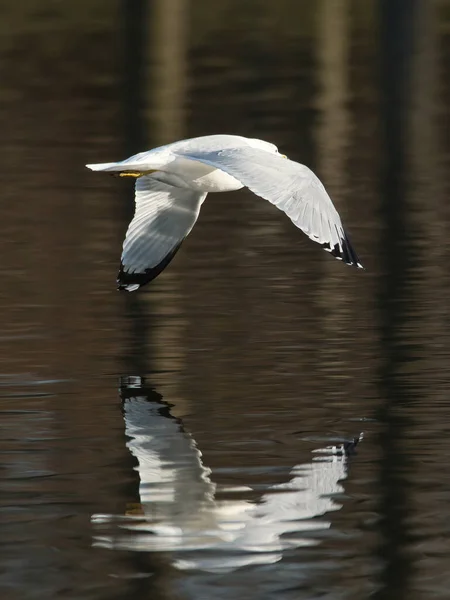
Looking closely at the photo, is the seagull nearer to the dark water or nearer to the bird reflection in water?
the dark water

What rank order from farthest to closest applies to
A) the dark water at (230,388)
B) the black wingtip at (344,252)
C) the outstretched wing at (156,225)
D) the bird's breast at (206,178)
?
1. the outstretched wing at (156,225)
2. the bird's breast at (206,178)
3. the black wingtip at (344,252)
4. the dark water at (230,388)

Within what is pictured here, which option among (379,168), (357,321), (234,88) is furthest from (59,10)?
(357,321)

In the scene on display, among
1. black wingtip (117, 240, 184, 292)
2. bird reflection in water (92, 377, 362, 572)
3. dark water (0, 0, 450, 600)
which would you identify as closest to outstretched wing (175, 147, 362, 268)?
dark water (0, 0, 450, 600)

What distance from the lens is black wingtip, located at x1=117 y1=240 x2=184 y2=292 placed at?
1152cm

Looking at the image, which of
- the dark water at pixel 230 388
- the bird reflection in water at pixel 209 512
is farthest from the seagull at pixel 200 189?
the bird reflection in water at pixel 209 512

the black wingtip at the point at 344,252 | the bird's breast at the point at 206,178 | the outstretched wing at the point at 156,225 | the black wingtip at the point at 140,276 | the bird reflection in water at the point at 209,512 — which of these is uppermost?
the bird's breast at the point at 206,178

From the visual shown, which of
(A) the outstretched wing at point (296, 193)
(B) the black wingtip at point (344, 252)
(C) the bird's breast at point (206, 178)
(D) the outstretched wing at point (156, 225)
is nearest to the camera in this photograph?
(B) the black wingtip at point (344, 252)

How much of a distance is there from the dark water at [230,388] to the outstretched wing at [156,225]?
1.23ft

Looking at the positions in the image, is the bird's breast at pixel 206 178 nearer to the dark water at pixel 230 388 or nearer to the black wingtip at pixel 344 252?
the dark water at pixel 230 388

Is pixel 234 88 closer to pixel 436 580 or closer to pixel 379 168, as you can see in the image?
pixel 379 168

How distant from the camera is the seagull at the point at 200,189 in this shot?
31.4ft

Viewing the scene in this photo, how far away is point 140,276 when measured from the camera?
11.6 m

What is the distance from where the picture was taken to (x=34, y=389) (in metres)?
9.86

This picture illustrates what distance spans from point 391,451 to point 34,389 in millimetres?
2244
